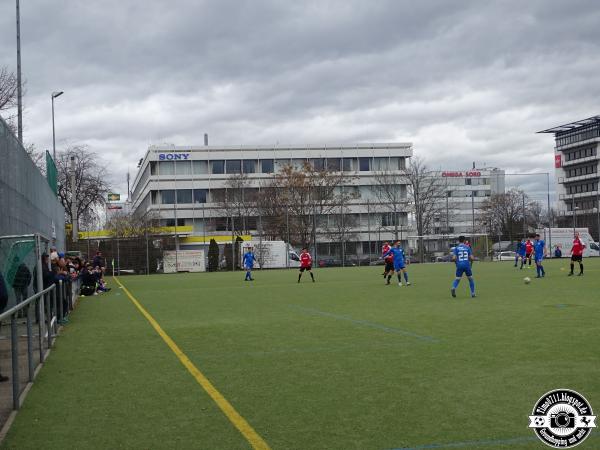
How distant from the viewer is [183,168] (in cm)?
9069

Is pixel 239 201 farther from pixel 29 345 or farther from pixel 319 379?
pixel 319 379

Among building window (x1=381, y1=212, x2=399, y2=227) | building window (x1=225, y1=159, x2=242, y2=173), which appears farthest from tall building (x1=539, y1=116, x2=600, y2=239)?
building window (x1=225, y1=159, x2=242, y2=173)

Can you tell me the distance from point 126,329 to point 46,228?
1390 cm

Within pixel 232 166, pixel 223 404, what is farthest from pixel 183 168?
pixel 223 404

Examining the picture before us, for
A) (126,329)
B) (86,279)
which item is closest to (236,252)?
(86,279)

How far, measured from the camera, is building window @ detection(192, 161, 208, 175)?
91000 millimetres

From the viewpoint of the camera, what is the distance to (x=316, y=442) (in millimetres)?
5633

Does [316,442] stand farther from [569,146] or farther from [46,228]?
[569,146]

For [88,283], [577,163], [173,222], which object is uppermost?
[577,163]

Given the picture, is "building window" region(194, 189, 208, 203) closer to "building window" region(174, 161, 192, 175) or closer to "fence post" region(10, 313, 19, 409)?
"building window" region(174, 161, 192, 175)

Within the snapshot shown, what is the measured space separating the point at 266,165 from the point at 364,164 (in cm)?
1327

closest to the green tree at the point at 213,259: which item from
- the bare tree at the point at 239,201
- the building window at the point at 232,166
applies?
the bare tree at the point at 239,201

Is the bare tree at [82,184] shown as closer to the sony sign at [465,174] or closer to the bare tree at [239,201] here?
the bare tree at [239,201]

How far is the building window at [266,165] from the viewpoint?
93.0 metres
